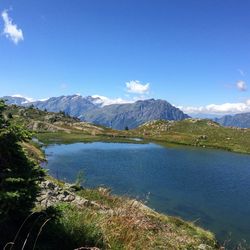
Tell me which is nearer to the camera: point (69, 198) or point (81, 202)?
point (81, 202)

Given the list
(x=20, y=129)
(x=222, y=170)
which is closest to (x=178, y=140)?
(x=222, y=170)

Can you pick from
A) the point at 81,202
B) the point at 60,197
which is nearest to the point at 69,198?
the point at 60,197

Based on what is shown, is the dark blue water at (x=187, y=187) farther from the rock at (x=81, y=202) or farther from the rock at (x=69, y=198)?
the rock at (x=81, y=202)

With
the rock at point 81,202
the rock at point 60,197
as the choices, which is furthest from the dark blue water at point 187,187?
the rock at point 81,202

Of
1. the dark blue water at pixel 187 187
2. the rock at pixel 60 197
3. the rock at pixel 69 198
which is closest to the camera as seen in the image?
the rock at pixel 60 197

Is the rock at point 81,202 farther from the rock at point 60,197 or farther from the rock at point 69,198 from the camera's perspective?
the rock at point 60,197

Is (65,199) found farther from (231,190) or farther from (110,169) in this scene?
(110,169)

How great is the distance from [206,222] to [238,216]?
24.8ft

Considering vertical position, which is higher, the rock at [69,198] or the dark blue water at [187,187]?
the rock at [69,198]

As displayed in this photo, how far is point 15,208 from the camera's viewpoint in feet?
28.3

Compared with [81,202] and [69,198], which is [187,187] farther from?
[81,202]

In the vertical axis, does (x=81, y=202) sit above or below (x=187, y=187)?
above

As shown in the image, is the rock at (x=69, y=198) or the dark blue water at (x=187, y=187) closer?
the rock at (x=69, y=198)

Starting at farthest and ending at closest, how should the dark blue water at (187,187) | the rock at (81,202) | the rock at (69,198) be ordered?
1. the dark blue water at (187,187)
2. the rock at (69,198)
3. the rock at (81,202)
